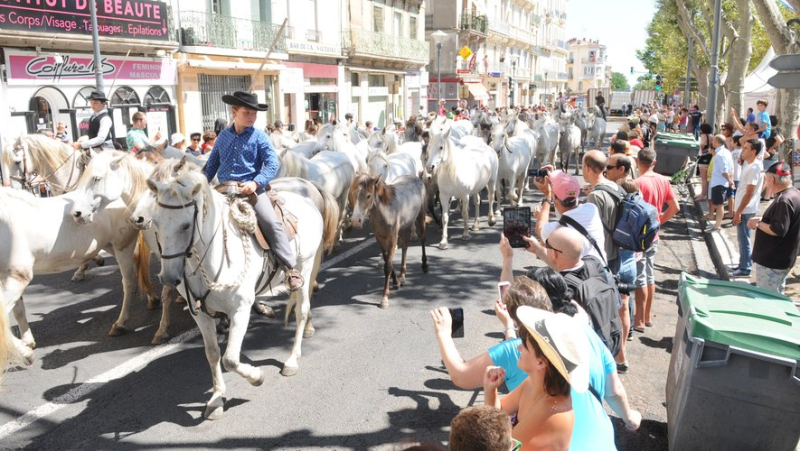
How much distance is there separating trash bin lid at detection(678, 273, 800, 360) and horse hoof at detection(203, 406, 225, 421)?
348 centimetres

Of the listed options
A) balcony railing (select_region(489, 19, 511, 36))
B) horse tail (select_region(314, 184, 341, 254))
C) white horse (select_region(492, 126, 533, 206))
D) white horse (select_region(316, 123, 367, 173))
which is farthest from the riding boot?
balcony railing (select_region(489, 19, 511, 36))

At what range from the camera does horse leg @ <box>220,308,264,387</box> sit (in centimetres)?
433

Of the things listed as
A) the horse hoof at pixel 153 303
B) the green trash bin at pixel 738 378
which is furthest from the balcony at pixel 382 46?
the green trash bin at pixel 738 378

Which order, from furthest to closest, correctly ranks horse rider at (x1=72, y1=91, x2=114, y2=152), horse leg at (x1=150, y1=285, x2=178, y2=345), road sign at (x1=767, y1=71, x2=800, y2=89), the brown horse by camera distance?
horse rider at (x1=72, y1=91, x2=114, y2=152) → the brown horse → horse leg at (x1=150, y1=285, x2=178, y2=345) → road sign at (x1=767, y1=71, x2=800, y2=89)

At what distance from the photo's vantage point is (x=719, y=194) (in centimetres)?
1034

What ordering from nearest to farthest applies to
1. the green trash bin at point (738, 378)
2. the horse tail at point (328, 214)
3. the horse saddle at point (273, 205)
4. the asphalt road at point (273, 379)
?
the green trash bin at point (738, 378), the asphalt road at point (273, 379), the horse saddle at point (273, 205), the horse tail at point (328, 214)

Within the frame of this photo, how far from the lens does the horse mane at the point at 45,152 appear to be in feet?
23.0

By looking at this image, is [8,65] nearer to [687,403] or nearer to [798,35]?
[687,403]

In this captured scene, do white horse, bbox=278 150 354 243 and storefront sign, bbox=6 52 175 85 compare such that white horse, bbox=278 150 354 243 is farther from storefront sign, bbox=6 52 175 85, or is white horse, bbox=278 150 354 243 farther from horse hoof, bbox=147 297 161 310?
storefront sign, bbox=6 52 175 85

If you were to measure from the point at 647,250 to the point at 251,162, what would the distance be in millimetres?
3981

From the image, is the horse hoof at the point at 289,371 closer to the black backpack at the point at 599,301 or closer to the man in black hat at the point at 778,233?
the black backpack at the point at 599,301

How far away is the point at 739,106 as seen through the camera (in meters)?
16.8

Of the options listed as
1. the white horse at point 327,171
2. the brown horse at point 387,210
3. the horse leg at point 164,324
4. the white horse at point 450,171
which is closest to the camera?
the horse leg at point 164,324

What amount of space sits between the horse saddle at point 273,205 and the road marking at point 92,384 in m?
1.74
